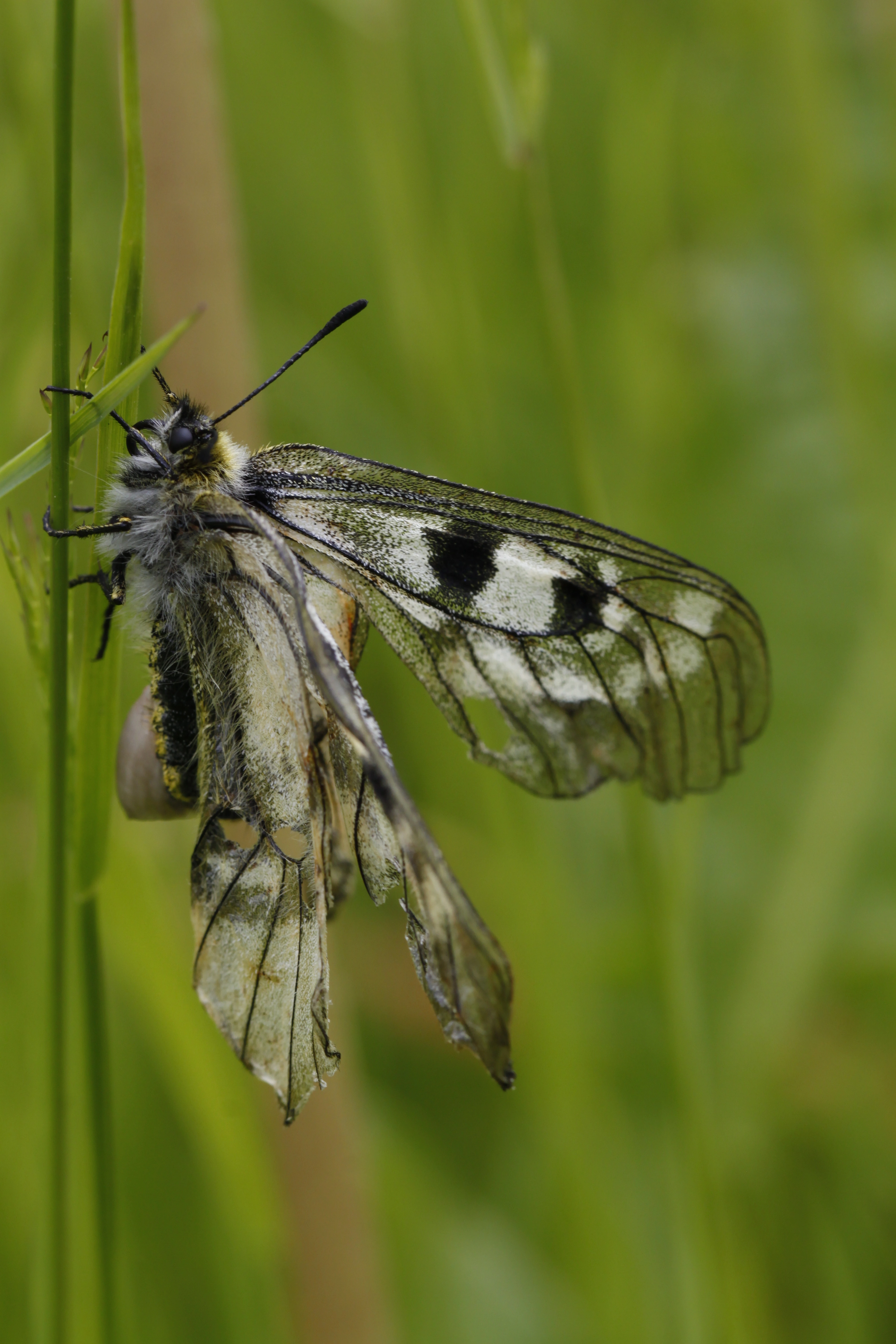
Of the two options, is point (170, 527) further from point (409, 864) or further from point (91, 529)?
point (409, 864)

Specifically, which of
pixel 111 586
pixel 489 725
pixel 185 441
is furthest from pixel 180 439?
pixel 489 725

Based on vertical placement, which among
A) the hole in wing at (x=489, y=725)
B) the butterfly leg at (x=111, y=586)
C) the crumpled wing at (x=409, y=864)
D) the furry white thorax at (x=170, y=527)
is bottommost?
the crumpled wing at (x=409, y=864)

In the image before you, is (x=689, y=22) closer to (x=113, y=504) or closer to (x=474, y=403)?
(x=474, y=403)

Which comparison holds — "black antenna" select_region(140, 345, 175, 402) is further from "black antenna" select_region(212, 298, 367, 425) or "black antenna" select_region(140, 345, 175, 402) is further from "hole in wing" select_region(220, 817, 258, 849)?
"hole in wing" select_region(220, 817, 258, 849)

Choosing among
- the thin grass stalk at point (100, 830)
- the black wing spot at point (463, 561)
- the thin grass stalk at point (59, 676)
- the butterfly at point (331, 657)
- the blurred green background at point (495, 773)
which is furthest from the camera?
the blurred green background at point (495, 773)

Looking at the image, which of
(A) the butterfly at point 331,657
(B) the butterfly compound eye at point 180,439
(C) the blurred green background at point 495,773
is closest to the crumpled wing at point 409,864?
(A) the butterfly at point 331,657

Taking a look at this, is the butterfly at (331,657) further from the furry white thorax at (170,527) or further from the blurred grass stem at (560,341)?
the blurred grass stem at (560,341)


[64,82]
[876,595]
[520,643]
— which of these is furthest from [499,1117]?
[64,82]

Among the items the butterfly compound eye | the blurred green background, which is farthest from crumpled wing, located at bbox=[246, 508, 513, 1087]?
the blurred green background
